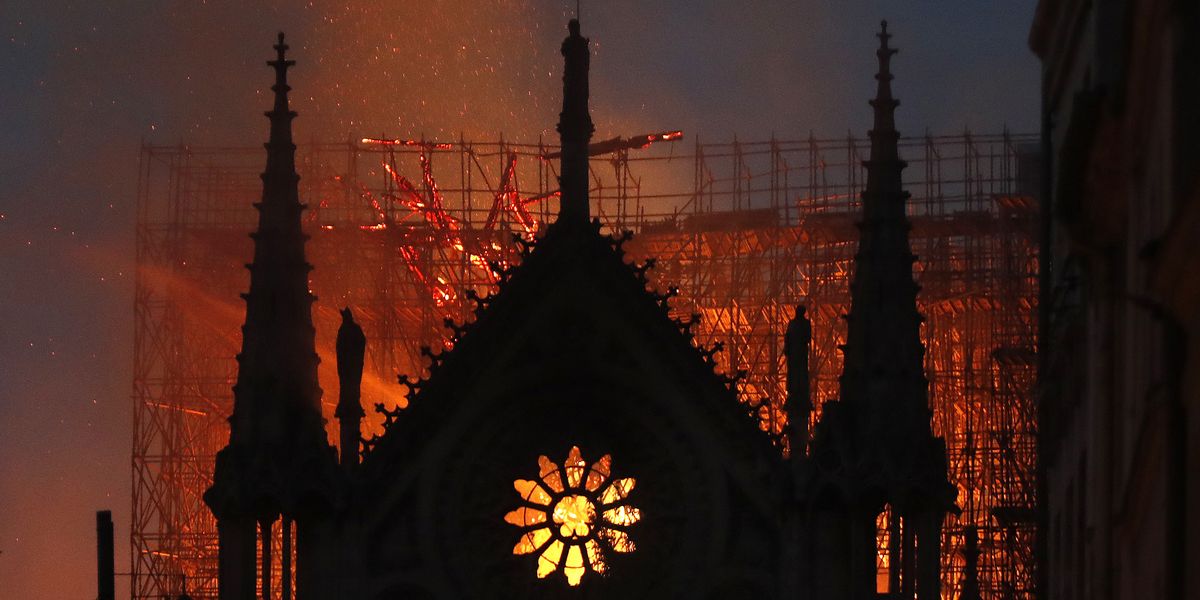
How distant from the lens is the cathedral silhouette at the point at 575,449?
3309 centimetres

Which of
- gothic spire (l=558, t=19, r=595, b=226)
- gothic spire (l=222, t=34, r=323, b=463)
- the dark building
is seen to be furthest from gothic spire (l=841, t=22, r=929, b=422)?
gothic spire (l=222, t=34, r=323, b=463)

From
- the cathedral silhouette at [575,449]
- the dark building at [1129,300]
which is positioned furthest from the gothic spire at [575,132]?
the dark building at [1129,300]

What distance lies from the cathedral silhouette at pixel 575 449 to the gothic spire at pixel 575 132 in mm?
35

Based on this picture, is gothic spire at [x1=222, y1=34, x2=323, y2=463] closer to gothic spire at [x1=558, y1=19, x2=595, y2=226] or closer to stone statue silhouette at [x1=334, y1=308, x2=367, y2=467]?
stone statue silhouette at [x1=334, y1=308, x2=367, y2=467]

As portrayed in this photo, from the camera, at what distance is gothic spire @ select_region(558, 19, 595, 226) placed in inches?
1362

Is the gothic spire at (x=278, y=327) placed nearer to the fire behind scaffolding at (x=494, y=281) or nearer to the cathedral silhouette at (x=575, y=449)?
the cathedral silhouette at (x=575, y=449)

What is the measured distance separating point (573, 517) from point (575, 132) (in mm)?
4533

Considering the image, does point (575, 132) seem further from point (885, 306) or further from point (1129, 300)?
point (1129, 300)

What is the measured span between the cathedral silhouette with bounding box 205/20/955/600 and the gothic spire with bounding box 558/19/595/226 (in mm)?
35

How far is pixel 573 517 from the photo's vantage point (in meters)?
34.4

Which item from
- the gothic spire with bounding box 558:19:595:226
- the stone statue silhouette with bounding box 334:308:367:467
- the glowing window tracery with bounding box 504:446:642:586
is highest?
the gothic spire with bounding box 558:19:595:226

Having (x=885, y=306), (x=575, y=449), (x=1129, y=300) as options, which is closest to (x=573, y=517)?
(x=575, y=449)

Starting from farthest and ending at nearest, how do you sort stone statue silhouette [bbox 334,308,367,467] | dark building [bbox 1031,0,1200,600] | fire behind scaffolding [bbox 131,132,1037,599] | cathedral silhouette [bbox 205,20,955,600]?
fire behind scaffolding [bbox 131,132,1037,599], stone statue silhouette [bbox 334,308,367,467], cathedral silhouette [bbox 205,20,955,600], dark building [bbox 1031,0,1200,600]

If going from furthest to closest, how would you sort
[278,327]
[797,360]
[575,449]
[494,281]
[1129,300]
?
[494,281], [575,449], [278,327], [797,360], [1129,300]
